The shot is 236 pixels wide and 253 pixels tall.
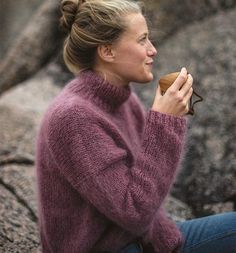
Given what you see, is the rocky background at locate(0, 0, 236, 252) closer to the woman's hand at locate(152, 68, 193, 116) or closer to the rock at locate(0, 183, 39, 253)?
the rock at locate(0, 183, 39, 253)

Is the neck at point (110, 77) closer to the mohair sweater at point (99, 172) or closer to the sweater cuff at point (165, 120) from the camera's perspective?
the mohair sweater at point (99, 172)

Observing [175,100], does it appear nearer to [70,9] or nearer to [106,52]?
[106,52]

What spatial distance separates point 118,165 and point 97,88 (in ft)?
1.37

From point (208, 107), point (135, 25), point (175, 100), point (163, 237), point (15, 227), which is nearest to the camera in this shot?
point (175, 100)

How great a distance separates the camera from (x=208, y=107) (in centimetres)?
438

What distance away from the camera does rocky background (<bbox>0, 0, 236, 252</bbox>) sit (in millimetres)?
3719

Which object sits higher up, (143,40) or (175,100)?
(143,40)

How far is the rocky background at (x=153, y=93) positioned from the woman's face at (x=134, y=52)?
4.50 feet

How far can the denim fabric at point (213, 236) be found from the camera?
2.57 meters

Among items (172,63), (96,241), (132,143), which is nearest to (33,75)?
(172,63)

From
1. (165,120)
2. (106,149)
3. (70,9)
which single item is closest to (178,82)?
(165,120)

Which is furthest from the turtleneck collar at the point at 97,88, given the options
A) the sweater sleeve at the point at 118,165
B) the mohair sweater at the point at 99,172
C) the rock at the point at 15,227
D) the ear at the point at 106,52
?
the rock at the point at 15,227

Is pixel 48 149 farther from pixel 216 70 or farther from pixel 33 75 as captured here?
pixel 33 75

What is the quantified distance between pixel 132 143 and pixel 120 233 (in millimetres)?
529
